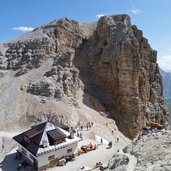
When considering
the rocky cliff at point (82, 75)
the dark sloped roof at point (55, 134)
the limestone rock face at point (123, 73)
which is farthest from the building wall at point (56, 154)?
the limestone rock face at point (123, 73)

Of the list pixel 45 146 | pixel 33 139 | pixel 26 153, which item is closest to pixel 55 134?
pixel 45 146

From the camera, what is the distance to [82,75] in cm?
5950

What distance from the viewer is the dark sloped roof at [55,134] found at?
2791 centimetres

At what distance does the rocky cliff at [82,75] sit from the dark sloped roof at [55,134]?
1090 centimetres

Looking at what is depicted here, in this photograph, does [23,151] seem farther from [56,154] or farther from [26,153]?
[56,154]

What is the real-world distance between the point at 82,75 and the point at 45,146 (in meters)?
34.3

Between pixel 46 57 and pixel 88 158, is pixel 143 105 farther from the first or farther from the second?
pixel 88 158

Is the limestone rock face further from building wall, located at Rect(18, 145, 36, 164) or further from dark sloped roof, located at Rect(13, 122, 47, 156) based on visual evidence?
building wall, located at Rect(18, 145, 36, 164)

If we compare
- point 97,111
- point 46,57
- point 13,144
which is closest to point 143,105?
point 97,111

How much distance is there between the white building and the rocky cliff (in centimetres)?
1031

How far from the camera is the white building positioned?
26.7 m

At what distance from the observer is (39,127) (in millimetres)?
29922

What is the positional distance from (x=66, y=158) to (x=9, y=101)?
63.2 ft

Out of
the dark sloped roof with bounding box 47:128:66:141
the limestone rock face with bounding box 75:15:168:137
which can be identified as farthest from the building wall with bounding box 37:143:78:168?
the limestone rock face with bounding box 75:15:168:137
